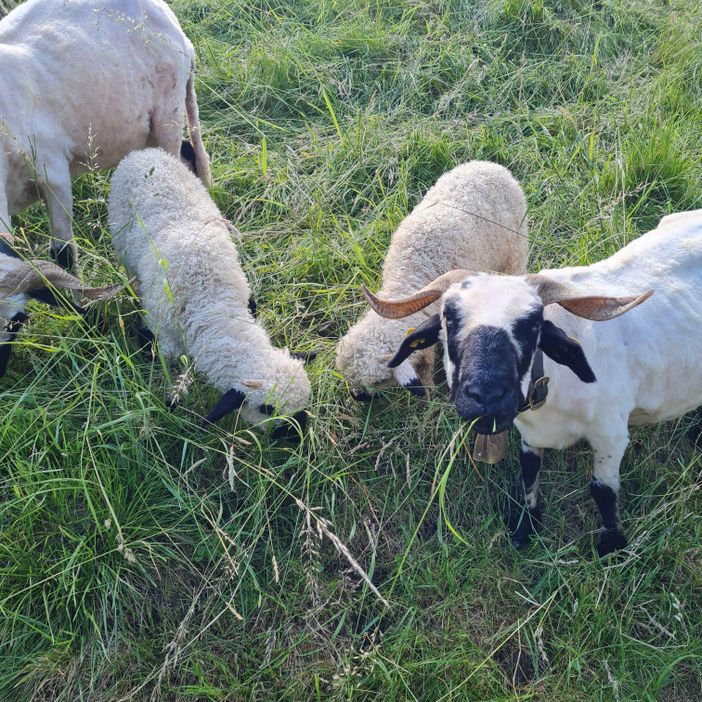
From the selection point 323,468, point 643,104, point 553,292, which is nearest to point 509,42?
point 643,104

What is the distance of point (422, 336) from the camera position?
3266 mm

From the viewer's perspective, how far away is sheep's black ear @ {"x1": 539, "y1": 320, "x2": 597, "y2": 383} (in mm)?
2982

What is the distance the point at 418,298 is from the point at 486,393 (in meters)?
0.75

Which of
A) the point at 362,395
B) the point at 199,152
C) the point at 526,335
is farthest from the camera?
the point at 199,152

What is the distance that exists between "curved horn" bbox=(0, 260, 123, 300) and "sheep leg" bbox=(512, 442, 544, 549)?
2366 millimetres

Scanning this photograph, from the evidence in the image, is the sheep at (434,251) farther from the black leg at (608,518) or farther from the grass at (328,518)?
the black leg at (608,518)

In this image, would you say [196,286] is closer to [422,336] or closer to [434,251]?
[434,251]

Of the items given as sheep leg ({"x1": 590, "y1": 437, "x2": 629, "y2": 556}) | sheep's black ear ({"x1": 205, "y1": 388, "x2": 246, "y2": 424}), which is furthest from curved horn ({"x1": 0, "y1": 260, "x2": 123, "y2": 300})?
sheep leg ({"x1": 590, "y1": 437, "x2": 629, "y2": 556})

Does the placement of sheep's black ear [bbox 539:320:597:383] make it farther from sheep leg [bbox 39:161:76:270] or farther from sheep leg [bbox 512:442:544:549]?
sheep leg [bbox 39:161:76:270]

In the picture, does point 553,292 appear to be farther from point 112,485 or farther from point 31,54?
point 31,54

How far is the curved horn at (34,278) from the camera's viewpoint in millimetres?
3766

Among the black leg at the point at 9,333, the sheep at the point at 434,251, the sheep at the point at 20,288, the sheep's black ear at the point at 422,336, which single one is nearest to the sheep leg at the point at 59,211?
the sheep at the point at 20,288

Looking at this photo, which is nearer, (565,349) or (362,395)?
(565,349)

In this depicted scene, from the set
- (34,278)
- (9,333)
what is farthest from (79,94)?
(9,333)
